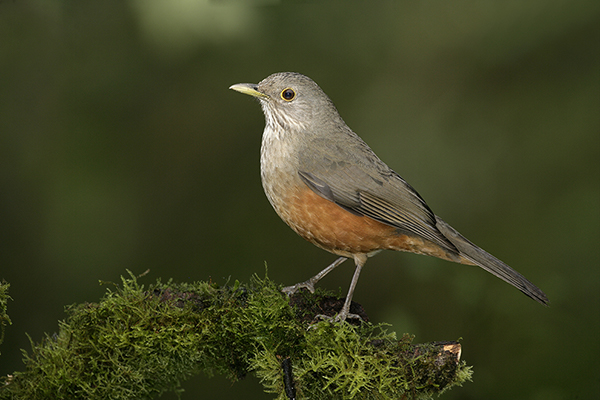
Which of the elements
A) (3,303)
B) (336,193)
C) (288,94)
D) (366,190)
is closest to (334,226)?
(336,193)

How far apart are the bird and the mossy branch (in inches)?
21.5

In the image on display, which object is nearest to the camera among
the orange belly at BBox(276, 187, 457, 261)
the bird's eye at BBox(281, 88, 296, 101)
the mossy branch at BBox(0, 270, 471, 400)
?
the mossy branch at BBox(0, 270, 471, 400)

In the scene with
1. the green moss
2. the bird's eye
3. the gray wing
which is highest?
the bird's eye

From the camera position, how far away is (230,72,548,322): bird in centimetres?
386

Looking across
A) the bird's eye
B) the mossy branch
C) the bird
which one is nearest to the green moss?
the mossy branch

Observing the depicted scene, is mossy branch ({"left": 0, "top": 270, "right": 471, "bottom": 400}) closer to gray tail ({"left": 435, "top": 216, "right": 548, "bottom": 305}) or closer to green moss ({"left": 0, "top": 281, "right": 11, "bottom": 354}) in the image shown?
green moss ({"left": 0, "top": 281, "right": 11, "bottom": 354})

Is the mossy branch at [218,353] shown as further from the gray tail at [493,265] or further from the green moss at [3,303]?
the gray tail at [493,265]

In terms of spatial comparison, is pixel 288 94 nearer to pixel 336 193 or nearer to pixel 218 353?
pixel 336 193

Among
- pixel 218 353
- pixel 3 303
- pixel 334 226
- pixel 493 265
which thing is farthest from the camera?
pixel 493 265

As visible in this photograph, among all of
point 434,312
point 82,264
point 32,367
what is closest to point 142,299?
point 32,367

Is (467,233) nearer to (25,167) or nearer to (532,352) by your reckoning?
(532,352)

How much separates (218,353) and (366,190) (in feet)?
5.02

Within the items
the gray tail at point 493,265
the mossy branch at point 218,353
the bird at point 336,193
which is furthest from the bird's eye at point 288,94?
the mossy branch at point 218,353

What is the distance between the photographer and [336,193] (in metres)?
3.91
